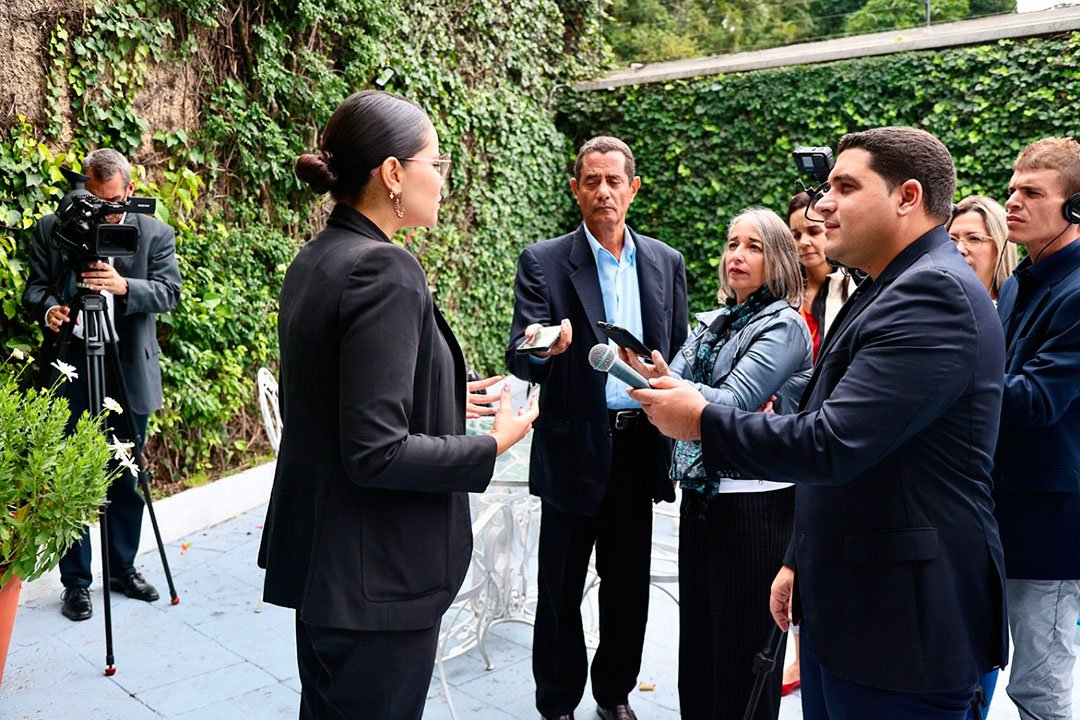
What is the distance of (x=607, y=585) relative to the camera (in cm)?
305

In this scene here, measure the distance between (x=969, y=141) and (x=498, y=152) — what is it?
4148 mm

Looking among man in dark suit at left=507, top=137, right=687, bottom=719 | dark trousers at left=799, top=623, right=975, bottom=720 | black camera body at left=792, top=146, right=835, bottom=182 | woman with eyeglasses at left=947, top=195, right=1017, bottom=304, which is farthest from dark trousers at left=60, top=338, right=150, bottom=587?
woman with eyeglasses at left=947, top=195, right=1017, bottom=304

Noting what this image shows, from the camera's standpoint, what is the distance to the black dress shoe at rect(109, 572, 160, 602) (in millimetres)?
4004

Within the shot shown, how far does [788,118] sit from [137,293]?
6191 mm

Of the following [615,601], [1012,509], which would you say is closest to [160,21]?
[615,601]

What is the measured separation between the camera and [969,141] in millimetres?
7270

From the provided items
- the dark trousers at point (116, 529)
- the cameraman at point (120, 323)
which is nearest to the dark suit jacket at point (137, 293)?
the cameraman at point (120, 323)

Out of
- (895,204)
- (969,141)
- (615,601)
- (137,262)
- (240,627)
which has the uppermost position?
(969,141)

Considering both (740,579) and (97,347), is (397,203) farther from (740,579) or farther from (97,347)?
(97,347)

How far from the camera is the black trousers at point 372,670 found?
67.2 inches

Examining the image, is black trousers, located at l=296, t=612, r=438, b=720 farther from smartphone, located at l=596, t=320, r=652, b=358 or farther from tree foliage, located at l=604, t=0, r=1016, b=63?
tree foliage, located at l=604, t=0, r=1016, b=63

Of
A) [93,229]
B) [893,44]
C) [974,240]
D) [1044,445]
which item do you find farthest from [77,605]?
[893,44]

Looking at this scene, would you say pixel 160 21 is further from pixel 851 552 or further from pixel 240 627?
pixel 851 552

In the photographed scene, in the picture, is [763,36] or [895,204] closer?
[895,204]
